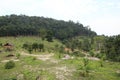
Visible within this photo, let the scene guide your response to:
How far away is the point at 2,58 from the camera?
85375 millimetres

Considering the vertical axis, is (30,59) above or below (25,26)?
below

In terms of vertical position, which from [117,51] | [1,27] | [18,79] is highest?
[1,27]

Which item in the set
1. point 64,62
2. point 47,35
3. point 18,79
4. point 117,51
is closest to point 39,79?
point 18,79

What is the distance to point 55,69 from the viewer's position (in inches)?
2616

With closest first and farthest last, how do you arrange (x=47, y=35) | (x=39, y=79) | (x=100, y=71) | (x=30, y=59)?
(x=39, y=79), (x=100, y=71), (x=30, y=59), (x=47, y=35)

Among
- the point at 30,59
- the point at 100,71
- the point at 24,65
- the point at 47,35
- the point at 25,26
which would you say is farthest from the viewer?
the point at 25,26

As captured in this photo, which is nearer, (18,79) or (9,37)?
(18,79)

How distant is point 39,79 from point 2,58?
101ft

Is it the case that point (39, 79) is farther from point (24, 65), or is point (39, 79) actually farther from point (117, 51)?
point (117, 51)

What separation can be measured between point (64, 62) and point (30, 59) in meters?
12.6

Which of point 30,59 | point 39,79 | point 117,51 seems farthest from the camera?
point 117,51

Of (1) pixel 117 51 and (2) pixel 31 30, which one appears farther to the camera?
(2) pixel 31 30

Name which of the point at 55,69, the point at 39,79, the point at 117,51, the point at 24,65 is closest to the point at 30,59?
the point at 24,65

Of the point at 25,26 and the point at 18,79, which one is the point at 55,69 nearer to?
the point at 18,79
